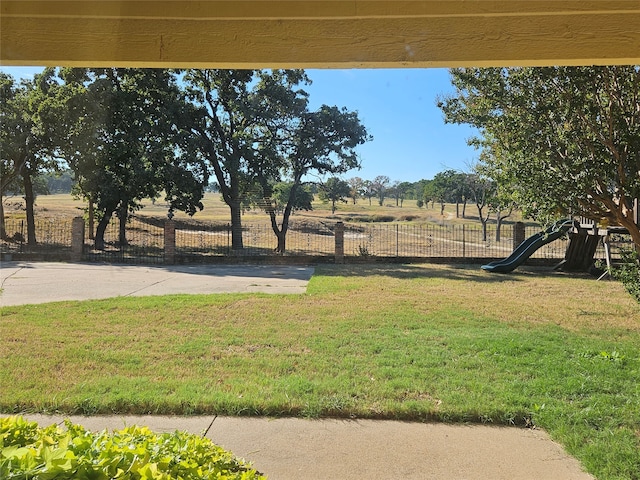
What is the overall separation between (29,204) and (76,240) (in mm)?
4767

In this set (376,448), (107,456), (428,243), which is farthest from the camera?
(428,243)

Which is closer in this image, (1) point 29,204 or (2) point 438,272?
(2) point 438,272

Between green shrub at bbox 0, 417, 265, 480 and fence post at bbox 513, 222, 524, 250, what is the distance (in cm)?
1636

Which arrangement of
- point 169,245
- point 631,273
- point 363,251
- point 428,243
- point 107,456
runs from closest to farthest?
point 107,456, point 631,273, point 169,245, point 363,251, point 428,243

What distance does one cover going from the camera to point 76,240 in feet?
51.4

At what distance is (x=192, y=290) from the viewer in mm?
9312

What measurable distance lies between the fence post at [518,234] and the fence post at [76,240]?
49.8 feet

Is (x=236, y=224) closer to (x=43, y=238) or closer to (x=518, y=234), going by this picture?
(x=43, y=238)

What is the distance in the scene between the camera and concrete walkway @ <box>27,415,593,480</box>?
2.48 metres

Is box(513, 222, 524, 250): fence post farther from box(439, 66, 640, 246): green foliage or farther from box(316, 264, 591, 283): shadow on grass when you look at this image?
box(439, 66, 640, 246): green foliage

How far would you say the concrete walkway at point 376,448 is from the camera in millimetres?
2482

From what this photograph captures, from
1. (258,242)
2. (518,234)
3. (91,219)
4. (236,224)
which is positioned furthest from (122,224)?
(518,234)

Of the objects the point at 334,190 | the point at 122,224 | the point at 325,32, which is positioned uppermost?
the point at 334,190

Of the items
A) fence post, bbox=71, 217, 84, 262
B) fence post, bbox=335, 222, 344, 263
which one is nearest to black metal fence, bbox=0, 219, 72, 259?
fence post, bbox=71, 217, 84, 262
